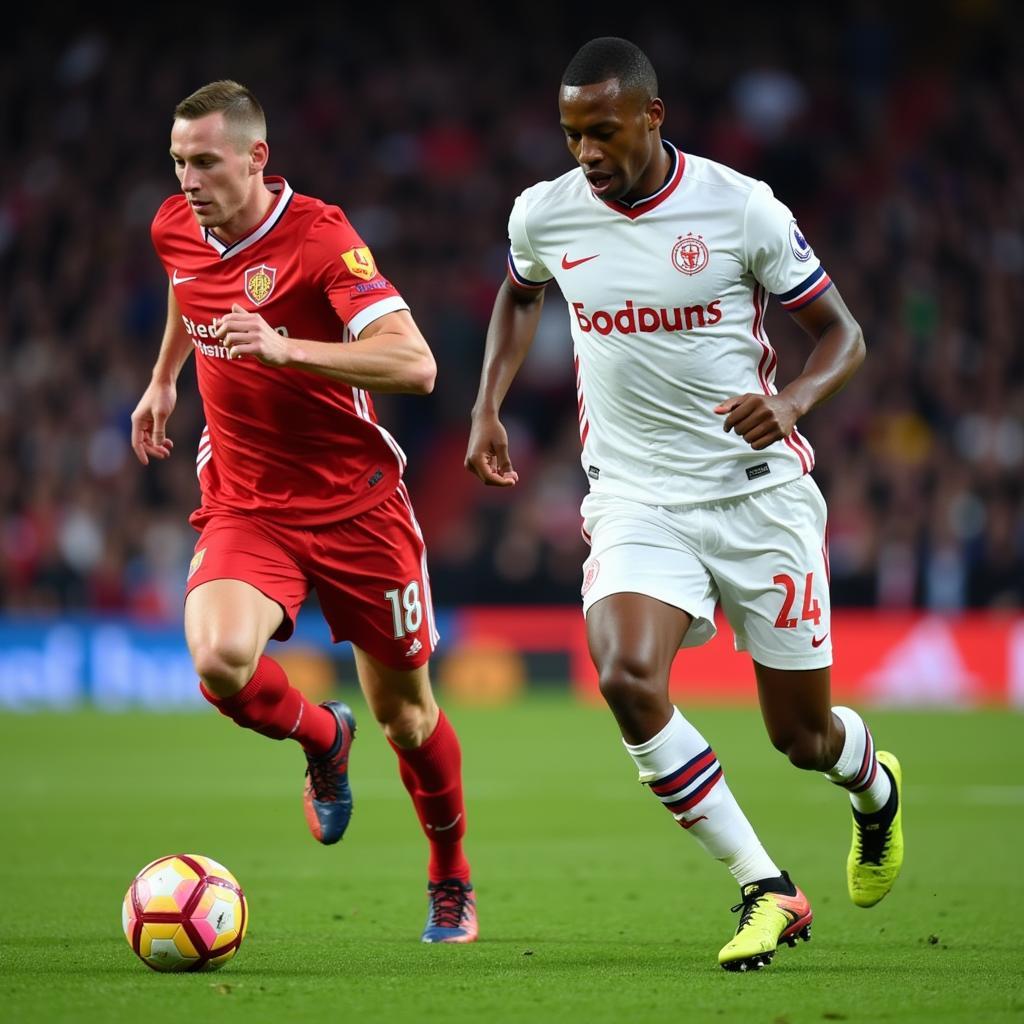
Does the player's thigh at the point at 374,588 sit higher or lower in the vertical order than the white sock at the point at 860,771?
higher

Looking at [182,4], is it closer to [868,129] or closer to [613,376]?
[868,129]

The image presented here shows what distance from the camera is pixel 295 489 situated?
5.92m

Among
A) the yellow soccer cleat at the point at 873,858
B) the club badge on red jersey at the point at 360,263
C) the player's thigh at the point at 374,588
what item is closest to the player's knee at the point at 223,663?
the player's thigh at the point at 374,588

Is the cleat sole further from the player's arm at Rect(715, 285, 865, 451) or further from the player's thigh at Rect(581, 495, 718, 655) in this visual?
the player's arm at Rect(715, 285, 865, 451)

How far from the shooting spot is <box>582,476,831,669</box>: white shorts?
17.6 feet

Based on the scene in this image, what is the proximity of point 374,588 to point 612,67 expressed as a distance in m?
1.86

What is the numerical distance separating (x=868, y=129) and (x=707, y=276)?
59.4ft

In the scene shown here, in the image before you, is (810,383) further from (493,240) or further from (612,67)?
(493,240)

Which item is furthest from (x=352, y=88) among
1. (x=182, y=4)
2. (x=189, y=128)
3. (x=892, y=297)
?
(x=189, y=128)

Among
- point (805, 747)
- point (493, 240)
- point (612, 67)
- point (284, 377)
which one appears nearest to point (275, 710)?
point (284, 377)

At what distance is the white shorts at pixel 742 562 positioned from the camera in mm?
5367

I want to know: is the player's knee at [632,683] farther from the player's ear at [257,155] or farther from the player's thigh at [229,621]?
the player's ear at [257,155]

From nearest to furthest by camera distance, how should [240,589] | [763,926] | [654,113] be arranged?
[763,926] < [654,113] < [240,589]

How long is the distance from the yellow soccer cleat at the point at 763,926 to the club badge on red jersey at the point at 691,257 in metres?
1.82
